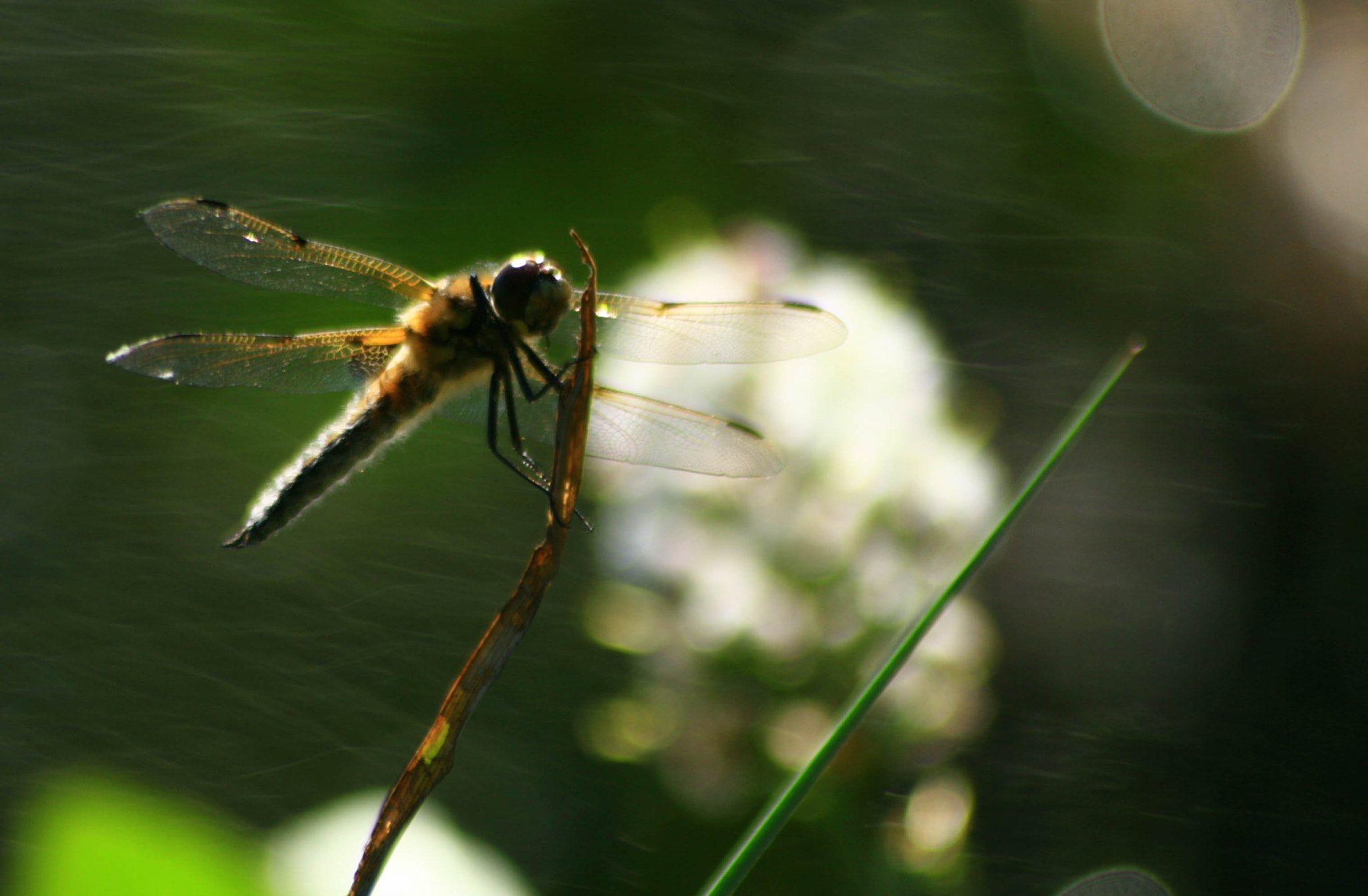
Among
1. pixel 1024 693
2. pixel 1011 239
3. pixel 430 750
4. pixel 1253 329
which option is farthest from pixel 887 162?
pixel 430 750

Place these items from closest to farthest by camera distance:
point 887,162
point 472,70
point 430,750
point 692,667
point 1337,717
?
1. point 430,750
2. point 692,667
3. point 1337,717
4. point 472,70
5. point 887,162

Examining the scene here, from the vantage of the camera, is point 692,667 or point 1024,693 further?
point 1024,693

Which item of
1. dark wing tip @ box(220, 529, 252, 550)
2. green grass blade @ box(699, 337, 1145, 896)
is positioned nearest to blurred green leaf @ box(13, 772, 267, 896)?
dark wing tip @ box(220, 529, 252, 550)

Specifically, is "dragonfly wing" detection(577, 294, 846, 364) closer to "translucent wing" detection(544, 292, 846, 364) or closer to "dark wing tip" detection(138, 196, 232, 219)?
"translucent wing" detection(544, 292, 846, 364)

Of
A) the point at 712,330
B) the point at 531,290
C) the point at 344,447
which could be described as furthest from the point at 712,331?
the point at 344,447

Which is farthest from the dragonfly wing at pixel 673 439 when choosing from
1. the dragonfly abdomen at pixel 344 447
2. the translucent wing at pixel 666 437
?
the dragonfly abdomen at pixel 344 447

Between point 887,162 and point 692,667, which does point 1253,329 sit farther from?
point 692,667
